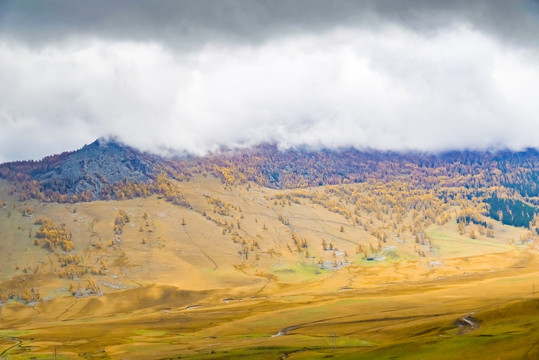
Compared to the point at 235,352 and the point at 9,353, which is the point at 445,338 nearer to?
the point at 235,352

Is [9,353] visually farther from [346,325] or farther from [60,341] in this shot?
[346,325]

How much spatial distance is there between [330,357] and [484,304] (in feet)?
314

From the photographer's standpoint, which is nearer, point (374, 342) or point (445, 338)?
point (445, 338)

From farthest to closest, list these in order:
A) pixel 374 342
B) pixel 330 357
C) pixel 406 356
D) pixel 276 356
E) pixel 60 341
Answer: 1. pixel 60 341
2. pixel 374 342
3. pixel 276 356
4. pixel 330 357
5. pixel 406 356

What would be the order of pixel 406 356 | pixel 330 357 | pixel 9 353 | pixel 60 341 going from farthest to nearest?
pixel 60 341 < pixel 9 353 < pixel 330 357 < pixel 406 356

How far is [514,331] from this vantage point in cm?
12231

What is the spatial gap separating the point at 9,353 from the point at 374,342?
382 feet

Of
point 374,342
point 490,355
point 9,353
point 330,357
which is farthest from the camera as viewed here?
point 9,353

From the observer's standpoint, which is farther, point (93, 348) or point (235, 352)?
point (93, 348)

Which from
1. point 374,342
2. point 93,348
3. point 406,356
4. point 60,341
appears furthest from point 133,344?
point 406,356

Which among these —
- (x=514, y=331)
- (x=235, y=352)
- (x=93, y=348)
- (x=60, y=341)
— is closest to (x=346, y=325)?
(x=235, y=352)

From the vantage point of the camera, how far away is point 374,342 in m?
151

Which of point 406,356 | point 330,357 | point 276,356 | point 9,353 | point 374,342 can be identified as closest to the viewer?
point 406,356

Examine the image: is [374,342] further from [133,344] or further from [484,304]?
[133,344]
